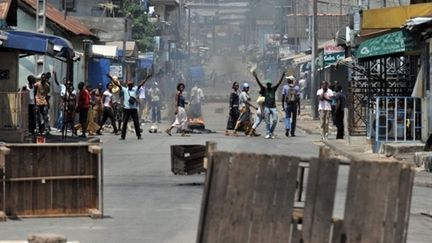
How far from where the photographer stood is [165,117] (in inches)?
1900

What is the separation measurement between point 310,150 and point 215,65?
80.4m

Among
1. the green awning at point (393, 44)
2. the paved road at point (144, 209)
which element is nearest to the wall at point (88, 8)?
the paved road at point (144, 209)

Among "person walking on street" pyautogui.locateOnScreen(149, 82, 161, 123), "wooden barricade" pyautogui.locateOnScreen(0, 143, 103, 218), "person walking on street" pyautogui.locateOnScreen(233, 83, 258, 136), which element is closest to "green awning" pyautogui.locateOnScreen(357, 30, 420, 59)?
"person walking on street" pyautogui.locateOnScreen(233, 83, 258, 136)

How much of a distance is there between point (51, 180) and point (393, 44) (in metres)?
12.3

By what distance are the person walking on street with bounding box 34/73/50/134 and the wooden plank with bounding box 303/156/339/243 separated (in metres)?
21.4

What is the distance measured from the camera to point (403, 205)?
7.32m

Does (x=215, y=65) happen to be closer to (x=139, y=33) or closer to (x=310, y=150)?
(x=139, y=33)

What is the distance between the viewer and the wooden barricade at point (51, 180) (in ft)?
40.9

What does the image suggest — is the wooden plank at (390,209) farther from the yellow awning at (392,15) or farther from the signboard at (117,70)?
the signboard at (117,70)

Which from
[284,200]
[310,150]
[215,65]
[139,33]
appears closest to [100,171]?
[284,200]

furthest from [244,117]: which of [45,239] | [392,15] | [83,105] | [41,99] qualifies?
[45,239]

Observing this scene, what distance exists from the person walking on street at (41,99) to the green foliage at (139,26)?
134 ft

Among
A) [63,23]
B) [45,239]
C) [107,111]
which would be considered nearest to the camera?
[45,239]

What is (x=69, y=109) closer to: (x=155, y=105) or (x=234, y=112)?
(x=234, y=112)
